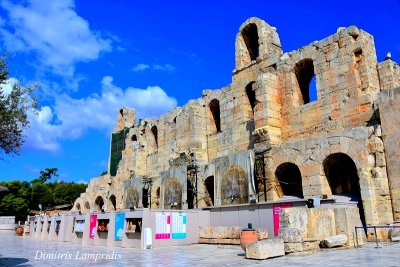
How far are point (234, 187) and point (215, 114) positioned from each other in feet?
25.8

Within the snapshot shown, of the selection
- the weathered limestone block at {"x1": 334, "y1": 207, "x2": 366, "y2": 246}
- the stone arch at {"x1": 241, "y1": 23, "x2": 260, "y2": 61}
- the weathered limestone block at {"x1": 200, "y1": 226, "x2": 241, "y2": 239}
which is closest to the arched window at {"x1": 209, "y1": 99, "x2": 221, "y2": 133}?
the stone arch at {"x1": 241, "y1": 23, "x2": 260, "y2": 61}

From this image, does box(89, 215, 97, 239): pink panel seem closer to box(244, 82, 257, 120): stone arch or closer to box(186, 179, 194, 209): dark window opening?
box(186, 179, 194, 209): dark window opening

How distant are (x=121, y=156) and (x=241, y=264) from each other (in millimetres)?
25780

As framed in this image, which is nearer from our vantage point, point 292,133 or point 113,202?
point 292,133

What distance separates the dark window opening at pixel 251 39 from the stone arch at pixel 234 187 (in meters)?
8.14

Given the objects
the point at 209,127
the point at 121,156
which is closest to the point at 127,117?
the point at 121,156

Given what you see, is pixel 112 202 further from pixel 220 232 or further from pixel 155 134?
pixel 220 232

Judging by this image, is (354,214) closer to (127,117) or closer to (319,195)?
(319,195)

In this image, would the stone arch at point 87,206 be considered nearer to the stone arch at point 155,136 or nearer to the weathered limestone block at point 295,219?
the stone arch at point 155,136

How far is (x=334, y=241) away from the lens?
33.1ft

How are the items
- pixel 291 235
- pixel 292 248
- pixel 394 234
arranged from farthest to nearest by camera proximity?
1. pixel 394 234
2. pixel 291 235
3. pixel 292 248

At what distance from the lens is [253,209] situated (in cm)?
1434

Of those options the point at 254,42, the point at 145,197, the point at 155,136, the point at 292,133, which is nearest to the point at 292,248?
the point at 292,133

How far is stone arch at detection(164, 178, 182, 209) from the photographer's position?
20.5 meters
